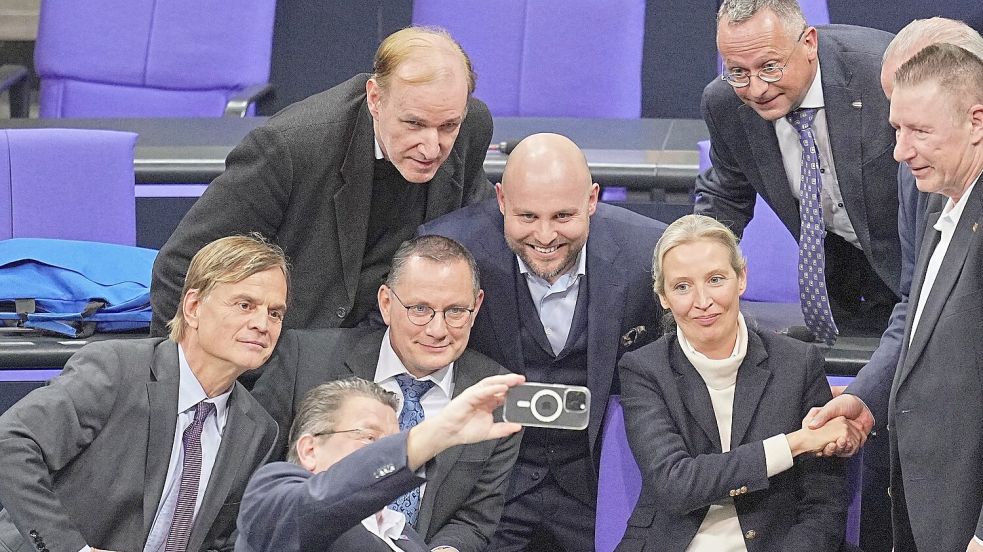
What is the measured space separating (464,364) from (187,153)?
1496 mm

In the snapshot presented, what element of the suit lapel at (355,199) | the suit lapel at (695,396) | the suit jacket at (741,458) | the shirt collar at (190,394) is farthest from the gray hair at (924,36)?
the shirt collar at (190,394)

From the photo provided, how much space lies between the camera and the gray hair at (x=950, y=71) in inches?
88.3

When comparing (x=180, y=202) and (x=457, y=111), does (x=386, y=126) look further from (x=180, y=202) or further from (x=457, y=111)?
(x=180, y=202)

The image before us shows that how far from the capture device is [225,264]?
264 cm

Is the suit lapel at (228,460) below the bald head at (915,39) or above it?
below

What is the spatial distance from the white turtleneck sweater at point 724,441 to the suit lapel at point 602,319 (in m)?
0.21

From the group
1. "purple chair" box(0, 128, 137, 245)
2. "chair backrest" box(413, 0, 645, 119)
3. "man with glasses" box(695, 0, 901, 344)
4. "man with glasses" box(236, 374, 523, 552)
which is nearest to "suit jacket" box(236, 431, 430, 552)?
"man with glasses" box(236, 374, 523, 552)

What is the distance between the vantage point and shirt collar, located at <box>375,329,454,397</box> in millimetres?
2781

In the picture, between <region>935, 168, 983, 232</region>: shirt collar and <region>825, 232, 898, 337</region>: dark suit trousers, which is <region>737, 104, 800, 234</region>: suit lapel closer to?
<region>825, 232, 898, 337</region>: dark suit trousers

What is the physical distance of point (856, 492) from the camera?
2.63 meters

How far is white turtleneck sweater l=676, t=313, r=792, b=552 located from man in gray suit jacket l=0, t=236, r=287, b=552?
812 millimetres

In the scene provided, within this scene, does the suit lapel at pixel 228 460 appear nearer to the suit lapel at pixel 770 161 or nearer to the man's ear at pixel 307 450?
the man's ear at pixel 307 450

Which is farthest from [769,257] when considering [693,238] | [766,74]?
[693,238]

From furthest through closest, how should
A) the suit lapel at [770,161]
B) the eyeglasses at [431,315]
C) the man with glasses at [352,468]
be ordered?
the suit lapel at [770,161], the eyeglasses at [431,315], the man with glasses at [352,468]
